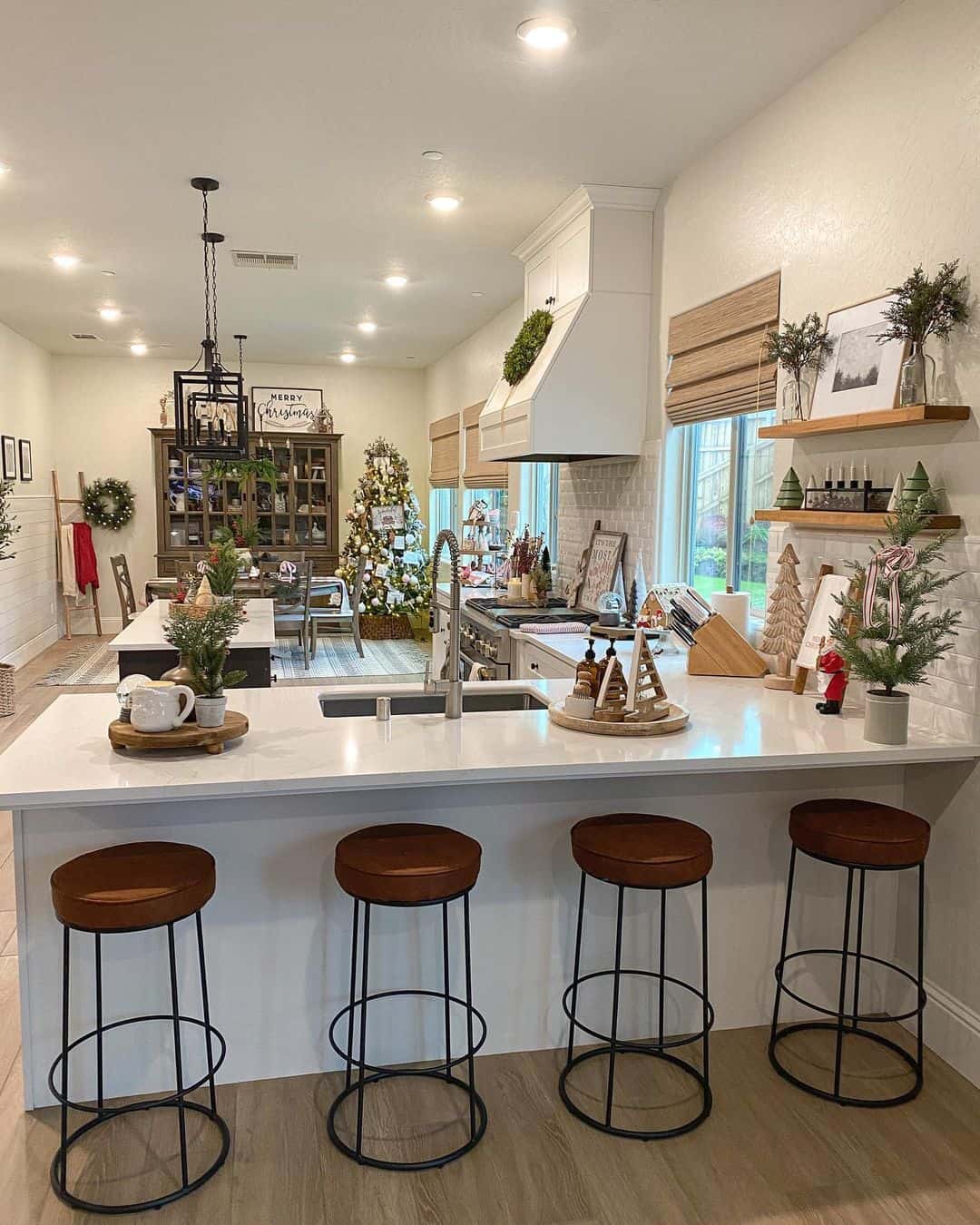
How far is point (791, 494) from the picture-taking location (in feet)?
10.7

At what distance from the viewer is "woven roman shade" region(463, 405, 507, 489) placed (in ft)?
25.1

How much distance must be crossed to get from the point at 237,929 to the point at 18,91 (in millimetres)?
2961

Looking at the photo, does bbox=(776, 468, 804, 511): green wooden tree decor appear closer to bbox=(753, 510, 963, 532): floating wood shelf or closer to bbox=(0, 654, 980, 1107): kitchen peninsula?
bbox=(753, 510, 963, 532): floating wood shelf

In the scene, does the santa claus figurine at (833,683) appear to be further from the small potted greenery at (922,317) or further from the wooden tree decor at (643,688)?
the small potted greenery at (922,317)

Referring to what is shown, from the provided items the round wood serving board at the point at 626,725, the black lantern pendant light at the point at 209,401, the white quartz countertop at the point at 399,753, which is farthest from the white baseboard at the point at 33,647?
the round wood serving board at the point at 626,725

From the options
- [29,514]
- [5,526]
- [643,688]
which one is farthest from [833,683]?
[29,514]

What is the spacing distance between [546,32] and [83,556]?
8.30 meters

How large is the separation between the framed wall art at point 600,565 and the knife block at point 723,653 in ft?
4.73

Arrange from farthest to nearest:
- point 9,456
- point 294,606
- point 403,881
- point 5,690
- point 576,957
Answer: point 294,606, point 9,456, point 5,690, point 576,957, point 403,881

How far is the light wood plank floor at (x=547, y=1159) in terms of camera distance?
212cm

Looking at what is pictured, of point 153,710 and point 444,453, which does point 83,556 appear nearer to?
point 444,453

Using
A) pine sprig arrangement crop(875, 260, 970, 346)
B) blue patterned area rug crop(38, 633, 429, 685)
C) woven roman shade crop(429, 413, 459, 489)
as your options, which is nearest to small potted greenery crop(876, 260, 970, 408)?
pine sprig arrangement crop(875, 260, 970, 346)

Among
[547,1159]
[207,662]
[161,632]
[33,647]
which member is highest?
[207,662]

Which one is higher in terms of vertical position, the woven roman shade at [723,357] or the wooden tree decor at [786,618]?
the woven roman shade at [723,357]
